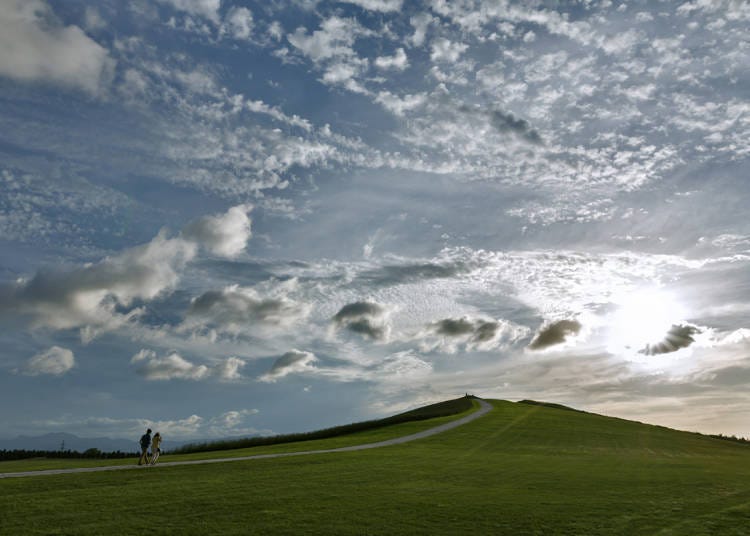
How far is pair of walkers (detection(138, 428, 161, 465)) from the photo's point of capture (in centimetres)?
3978

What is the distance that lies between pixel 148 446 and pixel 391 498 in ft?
84.2

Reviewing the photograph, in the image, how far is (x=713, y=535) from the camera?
1752cm

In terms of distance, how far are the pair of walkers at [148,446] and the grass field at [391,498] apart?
603 centimetres

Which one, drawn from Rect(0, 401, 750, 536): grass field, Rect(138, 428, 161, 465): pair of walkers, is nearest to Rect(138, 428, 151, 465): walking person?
Rect(138, 428, 161, 465): pair of walkers

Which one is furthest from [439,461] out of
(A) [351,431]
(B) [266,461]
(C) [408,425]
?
(A) [351,431]

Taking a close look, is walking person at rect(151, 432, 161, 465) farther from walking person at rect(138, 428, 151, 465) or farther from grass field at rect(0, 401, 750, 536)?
grass field at rect(0, 401, 750, 536)

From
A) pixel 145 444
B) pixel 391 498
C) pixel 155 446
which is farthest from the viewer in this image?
pixel 145 444

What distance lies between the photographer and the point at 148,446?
135 feet

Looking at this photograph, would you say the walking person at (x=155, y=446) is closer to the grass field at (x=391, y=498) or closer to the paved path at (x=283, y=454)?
the paved path at (x=283, y=454)

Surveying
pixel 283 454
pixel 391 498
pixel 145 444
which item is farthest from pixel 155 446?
pixel 391 498

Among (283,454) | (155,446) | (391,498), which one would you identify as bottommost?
(391,498)

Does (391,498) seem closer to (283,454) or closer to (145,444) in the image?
(283,454)

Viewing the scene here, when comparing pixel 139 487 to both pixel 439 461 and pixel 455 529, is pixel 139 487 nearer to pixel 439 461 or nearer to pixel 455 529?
pixel 455 529

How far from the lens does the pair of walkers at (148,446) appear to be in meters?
39.8
